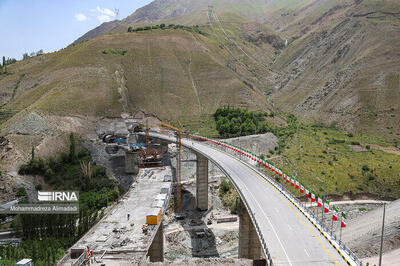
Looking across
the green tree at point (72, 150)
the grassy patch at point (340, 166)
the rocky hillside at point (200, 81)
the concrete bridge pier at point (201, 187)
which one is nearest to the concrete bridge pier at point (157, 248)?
the concrete bridge pier at point (201, 187)

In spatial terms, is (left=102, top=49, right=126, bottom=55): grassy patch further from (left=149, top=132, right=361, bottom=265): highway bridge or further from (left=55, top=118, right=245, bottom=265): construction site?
(left=149, top=132, right=361, bottom=265): highway bridge

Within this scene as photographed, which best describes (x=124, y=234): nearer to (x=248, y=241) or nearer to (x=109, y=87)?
(x=248, y=241)

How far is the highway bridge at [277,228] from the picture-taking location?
25.2 meters

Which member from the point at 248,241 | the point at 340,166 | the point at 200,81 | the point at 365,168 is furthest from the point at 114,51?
the point at 248,241

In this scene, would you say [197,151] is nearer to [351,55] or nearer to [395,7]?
[351,55]

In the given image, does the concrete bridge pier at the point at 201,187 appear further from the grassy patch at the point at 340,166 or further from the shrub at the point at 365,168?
the shrub at the point at 365,168

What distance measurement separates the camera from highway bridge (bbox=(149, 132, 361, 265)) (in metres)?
25.2

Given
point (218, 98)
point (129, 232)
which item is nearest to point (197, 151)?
point (129, 232)

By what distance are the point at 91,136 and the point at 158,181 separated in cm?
3930

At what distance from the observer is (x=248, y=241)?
4150cm

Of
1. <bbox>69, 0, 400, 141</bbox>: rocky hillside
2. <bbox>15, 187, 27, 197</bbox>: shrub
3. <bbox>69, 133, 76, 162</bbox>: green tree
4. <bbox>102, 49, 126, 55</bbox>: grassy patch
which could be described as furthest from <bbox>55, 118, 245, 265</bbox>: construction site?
<bbox>69, 0, 400, 141</bbox>: rocky hillside

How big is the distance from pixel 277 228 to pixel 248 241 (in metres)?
12.3

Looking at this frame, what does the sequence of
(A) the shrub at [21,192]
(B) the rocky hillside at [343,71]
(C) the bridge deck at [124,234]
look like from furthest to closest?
(B) the rocky hillside at [343,71] < (A) the shrub at [21,192] < (C) the bridge deck at [124,234]

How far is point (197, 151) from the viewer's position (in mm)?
67000
